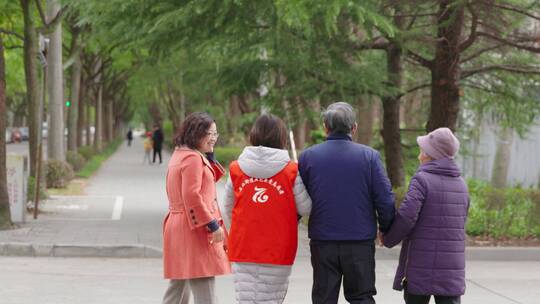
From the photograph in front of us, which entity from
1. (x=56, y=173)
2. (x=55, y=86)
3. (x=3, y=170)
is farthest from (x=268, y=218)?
(x=56, y=173)

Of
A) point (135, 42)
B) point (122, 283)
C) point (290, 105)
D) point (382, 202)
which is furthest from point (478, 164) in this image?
point (382, 202)

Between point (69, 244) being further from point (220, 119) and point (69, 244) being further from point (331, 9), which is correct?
point (220, 119)

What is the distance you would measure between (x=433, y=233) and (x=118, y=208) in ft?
46.5

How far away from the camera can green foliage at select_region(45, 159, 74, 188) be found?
78.4 ft

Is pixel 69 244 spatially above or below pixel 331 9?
Answer: below

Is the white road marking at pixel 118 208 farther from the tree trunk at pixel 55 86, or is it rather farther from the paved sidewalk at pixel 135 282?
the paved sidewalk at pixel 135 282

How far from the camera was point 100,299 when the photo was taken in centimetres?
935

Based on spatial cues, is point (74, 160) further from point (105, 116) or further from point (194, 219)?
point (105, 116)

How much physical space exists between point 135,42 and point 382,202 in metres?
9.38

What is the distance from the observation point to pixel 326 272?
6.19 m

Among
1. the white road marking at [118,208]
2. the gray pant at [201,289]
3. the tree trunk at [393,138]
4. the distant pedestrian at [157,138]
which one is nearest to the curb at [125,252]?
the tree trunk at [393,138]

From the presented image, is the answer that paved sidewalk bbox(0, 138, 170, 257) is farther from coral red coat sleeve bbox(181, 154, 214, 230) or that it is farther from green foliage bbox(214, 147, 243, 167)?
green foliage bbox(214, 147, 243, 167)

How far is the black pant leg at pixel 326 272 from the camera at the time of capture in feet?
20.1

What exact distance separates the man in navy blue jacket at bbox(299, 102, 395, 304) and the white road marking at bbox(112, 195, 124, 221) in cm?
1135
